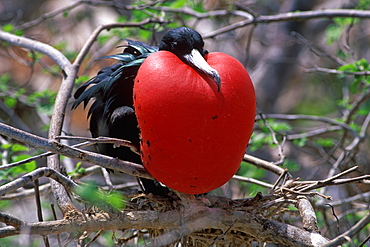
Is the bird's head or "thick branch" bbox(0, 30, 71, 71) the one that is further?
"thick branch" bbox(0, 30, 71, 71)

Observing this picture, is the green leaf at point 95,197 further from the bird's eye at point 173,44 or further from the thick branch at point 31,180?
the bird's eye at point 173,44

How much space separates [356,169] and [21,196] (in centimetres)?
117

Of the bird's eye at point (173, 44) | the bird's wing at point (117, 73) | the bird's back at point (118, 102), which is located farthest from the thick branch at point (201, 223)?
the bird's eye at point (173, 44)

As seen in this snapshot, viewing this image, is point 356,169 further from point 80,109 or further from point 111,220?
point 80,109

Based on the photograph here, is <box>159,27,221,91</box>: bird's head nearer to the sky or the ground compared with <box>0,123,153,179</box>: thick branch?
nearer to the sky

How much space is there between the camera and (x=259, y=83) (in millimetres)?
3574

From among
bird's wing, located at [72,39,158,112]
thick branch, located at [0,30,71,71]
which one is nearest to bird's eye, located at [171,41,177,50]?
bird's wing, located at [72,39,158,112]

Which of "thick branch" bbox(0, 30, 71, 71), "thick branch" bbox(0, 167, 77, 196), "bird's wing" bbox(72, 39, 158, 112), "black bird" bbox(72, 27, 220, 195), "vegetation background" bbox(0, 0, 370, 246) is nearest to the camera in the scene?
"thick branch" bbox(0, 167, 77, 196)

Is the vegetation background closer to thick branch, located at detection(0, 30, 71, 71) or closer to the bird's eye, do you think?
thick branch, located at detection(0, 30, 71, 71)

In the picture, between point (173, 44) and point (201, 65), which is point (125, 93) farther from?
point (201, 65)

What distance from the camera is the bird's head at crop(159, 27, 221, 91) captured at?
3.56 ft

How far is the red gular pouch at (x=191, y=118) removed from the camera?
3.30ft

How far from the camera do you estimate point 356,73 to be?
71.3 inches

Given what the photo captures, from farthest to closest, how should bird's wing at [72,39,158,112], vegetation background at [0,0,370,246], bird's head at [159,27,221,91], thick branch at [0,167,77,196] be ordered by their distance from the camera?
vegetation background at [0,0,370,246]
bird's wing at [72,39,158,112]
bird's head at [159,27,221,91]
thick branch at [0,167,77,196]
